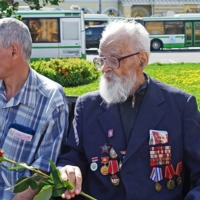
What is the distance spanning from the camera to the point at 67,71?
1193cm

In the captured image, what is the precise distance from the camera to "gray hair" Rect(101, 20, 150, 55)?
2.70 meters

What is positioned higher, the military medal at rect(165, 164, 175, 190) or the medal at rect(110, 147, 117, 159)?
the medal at rect(110, 147, 117, 159)

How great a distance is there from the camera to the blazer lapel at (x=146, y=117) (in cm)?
262

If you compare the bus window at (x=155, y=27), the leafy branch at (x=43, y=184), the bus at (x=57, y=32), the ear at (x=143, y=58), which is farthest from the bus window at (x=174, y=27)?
the leafy branch at (x=43, y=184)

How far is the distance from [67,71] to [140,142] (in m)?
9.42

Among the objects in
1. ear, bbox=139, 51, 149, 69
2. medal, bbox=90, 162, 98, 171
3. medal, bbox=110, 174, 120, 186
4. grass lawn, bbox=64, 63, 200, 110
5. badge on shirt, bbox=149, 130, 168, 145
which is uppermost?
ear, bbox=139, 51, 149, 69

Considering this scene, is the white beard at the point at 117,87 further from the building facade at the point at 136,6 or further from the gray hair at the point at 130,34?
the building facade at the point at 136,6

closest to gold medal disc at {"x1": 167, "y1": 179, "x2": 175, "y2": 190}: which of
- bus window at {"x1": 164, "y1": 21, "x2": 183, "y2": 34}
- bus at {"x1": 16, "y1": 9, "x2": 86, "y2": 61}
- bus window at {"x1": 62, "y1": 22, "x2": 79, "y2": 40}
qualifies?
bus at {"x1": 16, "y1": 9, "x2": 86, "y2": 61}

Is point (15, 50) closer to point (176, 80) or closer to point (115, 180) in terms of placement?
point (115, 180)

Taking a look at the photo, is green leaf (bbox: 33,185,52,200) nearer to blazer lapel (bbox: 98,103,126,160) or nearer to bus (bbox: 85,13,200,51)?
blazer lapel (bbox: 98,103,126,160)

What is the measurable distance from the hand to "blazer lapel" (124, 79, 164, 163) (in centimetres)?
34

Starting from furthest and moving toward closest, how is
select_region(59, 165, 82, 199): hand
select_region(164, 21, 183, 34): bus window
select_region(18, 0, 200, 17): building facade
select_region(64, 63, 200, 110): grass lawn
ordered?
select_region(18, 0, 200, 17): building facade, select_region(164, 21, 183, 34): bus window, select_region(64, 63, 200, 110): grass lawn, select_region(59, 165, 82, 199): hand

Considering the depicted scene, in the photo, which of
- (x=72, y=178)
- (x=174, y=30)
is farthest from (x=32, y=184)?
(x=174, y=30)

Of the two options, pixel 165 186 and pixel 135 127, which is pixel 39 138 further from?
pixel 165 186
